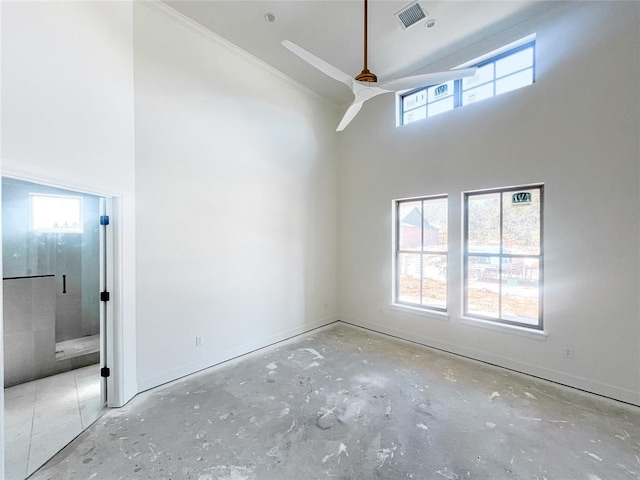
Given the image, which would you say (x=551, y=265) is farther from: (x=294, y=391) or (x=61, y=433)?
(x=61, y=433)

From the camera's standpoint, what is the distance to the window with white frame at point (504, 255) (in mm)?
3416

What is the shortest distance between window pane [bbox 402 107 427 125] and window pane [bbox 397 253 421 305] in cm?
225

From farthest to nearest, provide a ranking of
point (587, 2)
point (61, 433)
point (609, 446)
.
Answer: point (587, 2)
point (61, 433)
point (609, 446)

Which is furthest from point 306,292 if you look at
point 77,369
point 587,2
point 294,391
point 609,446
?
point 587,2

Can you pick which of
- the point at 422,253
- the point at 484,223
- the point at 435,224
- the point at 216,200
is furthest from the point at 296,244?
the point at 484,223

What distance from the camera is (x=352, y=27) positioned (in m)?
3.40

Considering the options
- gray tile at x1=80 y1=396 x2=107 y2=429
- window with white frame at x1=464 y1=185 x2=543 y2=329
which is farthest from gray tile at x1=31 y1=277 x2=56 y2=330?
window with white frame at x1=464 y1=185 x2=543 y2=329

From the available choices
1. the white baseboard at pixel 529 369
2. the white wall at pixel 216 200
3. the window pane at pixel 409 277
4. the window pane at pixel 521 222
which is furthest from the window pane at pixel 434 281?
the white wall at pixel 216 200

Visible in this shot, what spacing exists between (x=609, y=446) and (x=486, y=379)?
110 cm

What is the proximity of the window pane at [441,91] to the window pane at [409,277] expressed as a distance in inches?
98.2

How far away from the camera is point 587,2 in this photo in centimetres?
294

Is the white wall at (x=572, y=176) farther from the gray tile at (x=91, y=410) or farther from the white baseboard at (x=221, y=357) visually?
the gray tile at (x=91, y=410)

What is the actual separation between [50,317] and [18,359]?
1.63ft

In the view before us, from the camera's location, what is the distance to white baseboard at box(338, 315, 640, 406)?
280 cm
